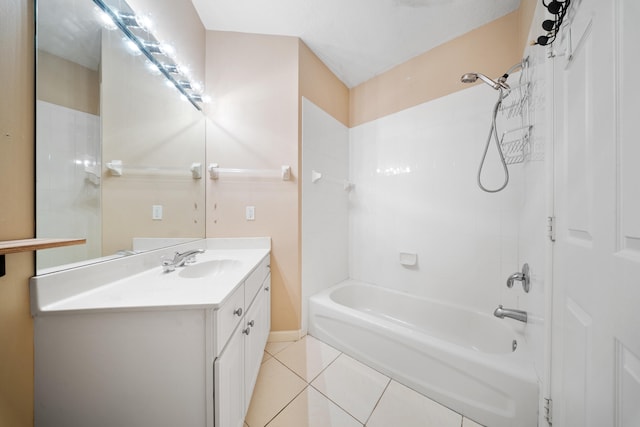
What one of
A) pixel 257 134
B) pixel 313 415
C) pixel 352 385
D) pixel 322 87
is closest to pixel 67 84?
pixel 257 134

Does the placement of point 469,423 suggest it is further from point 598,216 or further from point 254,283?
point 254,283

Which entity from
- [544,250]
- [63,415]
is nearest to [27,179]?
[63,415]

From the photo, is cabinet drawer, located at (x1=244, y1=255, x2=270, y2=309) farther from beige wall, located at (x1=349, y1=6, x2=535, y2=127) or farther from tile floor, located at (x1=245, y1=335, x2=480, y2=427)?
beige wall, located at (x1=349, y1=6, x2=535, y2=127)

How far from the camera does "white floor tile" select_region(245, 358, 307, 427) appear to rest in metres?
1.06

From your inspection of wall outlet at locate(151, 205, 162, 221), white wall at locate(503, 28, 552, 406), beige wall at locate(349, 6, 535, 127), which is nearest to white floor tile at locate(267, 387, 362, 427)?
white wall at locate(503, 28, 552, 406)

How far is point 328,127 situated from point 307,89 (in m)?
0.38

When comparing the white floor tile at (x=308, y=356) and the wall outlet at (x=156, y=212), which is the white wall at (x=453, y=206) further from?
the wall outlet at (x=156, y=212)

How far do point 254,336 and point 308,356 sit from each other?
583 millimetres

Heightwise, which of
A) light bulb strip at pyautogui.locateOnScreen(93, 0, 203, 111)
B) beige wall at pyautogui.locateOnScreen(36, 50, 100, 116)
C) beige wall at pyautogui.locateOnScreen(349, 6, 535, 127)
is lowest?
beige wall at pyautogui.locateOnScreen(36, 50, 100, 116)

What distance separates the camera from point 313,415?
3.50ft

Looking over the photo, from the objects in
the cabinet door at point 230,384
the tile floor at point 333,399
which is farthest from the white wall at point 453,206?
the cabinet door at point 230,384

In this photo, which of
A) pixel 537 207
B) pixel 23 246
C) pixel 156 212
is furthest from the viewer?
pixel 156 212

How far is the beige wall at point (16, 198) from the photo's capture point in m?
0.57

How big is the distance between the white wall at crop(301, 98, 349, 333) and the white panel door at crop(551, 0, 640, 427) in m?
1.44
